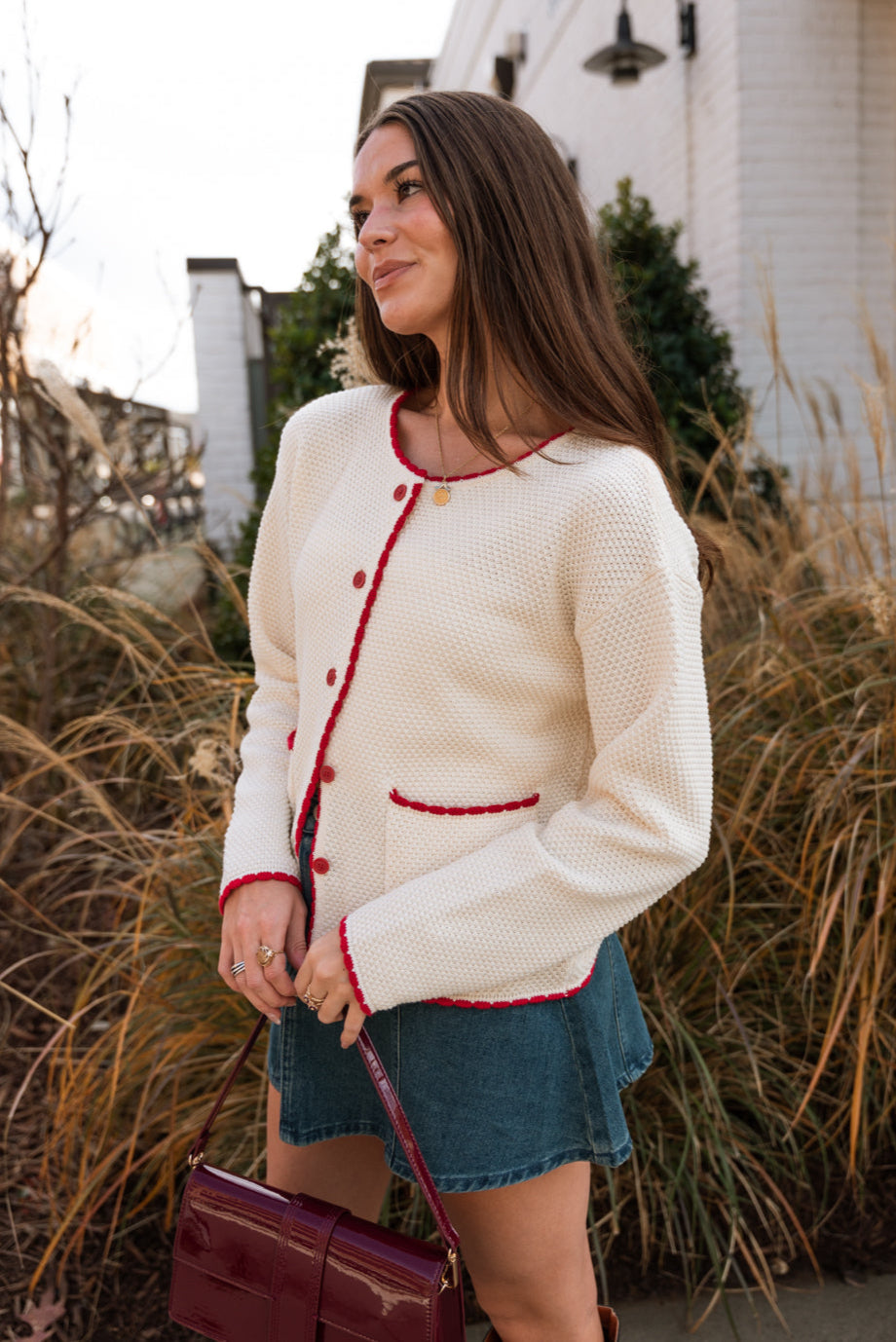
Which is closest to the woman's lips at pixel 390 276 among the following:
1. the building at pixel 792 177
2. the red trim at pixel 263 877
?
the red trim at pixel 263 877

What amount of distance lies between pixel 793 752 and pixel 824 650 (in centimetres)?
42

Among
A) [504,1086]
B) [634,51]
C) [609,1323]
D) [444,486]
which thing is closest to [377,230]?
[444,486]

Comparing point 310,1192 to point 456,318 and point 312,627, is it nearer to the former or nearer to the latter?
point 312,627

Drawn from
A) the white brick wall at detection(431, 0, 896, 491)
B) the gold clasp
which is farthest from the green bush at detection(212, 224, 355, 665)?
the gold clasp

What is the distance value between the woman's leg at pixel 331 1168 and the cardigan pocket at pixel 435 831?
42 cm

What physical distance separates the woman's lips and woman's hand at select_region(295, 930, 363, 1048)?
2.42ft

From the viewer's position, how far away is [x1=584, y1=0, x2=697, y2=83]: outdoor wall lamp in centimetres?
566

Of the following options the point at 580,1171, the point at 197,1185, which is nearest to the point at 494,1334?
the point at 580,1171

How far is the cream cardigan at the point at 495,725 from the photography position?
113 centimetres

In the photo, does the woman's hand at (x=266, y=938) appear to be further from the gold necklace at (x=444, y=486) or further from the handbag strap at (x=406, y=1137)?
the gold necklace at (x=444, y=486)

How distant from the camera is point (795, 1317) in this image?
6.70ft

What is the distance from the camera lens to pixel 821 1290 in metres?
2.10

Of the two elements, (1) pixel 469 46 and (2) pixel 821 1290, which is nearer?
(2) pixel 821 1290

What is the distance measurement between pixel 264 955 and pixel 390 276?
2.61 ft
